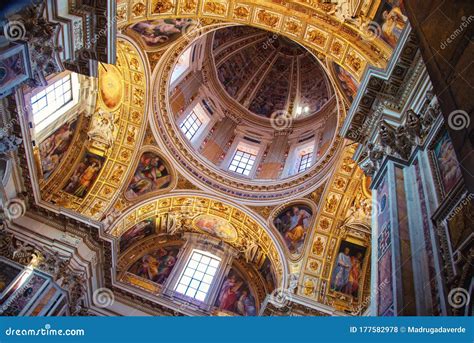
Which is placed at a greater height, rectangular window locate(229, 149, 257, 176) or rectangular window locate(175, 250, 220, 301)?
rectangular window locate(229, 149, 257, 176)

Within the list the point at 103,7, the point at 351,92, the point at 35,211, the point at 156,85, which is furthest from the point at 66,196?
the point at 351,92

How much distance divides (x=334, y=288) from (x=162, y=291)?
6.69 metres

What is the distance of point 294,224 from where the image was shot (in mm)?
16797

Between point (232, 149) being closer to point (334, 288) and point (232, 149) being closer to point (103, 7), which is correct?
point (334, 288)

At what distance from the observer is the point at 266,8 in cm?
1263

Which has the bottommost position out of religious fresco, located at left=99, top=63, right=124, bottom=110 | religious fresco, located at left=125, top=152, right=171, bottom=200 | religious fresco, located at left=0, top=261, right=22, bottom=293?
religious fresco, located at left=0, top=261, right=22, bottom=293

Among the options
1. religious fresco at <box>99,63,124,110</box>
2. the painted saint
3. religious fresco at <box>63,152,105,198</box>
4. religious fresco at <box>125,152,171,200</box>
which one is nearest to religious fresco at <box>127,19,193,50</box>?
the painted saint

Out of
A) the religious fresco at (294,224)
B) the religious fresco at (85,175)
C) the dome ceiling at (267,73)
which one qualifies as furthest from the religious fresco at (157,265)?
the dome ceiling at (267,73)

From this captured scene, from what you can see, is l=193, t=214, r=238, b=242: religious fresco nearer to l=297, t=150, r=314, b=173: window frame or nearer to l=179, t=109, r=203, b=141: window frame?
l=179, t=109, r=203, b=141: window frame

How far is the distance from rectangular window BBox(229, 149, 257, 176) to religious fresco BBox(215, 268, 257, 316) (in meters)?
4.36

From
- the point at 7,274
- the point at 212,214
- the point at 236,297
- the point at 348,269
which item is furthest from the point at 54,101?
the point at 348,269

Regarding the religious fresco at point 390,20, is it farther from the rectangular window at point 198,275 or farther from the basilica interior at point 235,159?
the rectangular window at point 198,275

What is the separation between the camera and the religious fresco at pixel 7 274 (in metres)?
11.9

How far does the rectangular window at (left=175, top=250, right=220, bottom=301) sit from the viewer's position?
1766 centimetres
